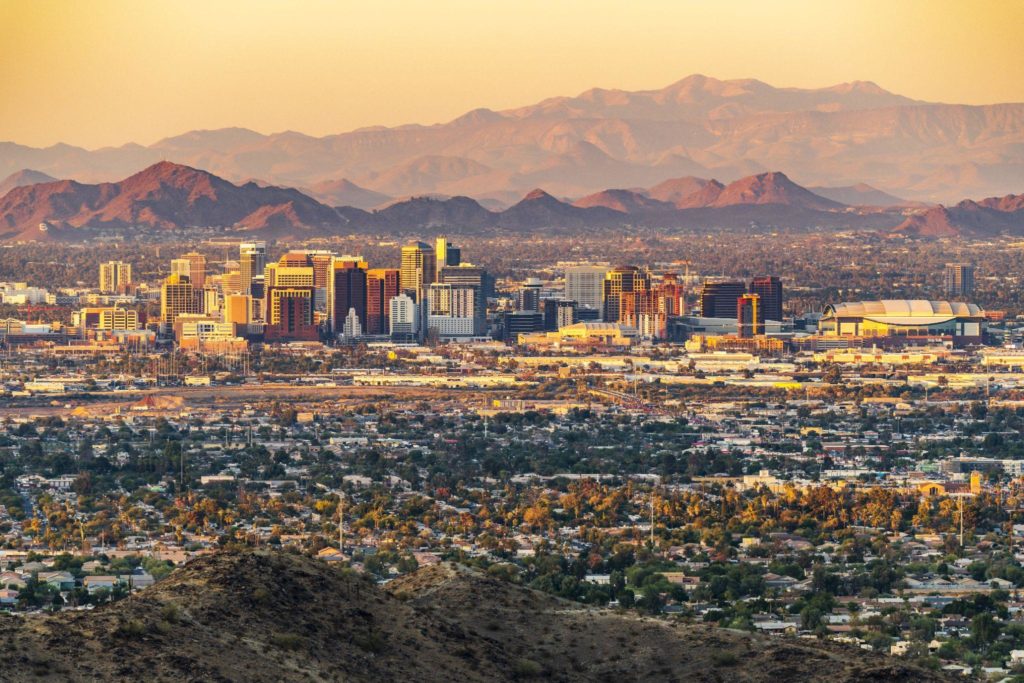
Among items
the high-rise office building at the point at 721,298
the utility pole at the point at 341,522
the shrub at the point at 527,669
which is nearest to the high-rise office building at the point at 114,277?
the high-rise office building at the point at 721,298

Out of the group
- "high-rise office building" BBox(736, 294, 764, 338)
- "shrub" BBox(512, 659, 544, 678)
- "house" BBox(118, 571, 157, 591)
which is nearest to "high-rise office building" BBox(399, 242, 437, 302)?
"high-rise office building" BBox(736, 294, 764, 338)

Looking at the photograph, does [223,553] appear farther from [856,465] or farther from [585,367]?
[585,367]

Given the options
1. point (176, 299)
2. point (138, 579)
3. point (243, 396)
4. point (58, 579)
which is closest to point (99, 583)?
point (138, 579)

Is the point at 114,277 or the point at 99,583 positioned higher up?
the point at 99,583

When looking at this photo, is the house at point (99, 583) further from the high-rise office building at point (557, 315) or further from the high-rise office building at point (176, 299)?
the high-rise office building at point (176, 299)

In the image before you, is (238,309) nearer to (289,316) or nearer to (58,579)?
(289,316)

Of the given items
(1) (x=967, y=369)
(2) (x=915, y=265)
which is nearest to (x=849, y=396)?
(1) (x=967, y=369)

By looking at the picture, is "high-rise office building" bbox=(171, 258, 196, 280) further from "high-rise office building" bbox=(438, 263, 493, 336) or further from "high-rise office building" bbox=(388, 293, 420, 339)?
"high-rise office building" bbox=(388, 293, 420, 339)
